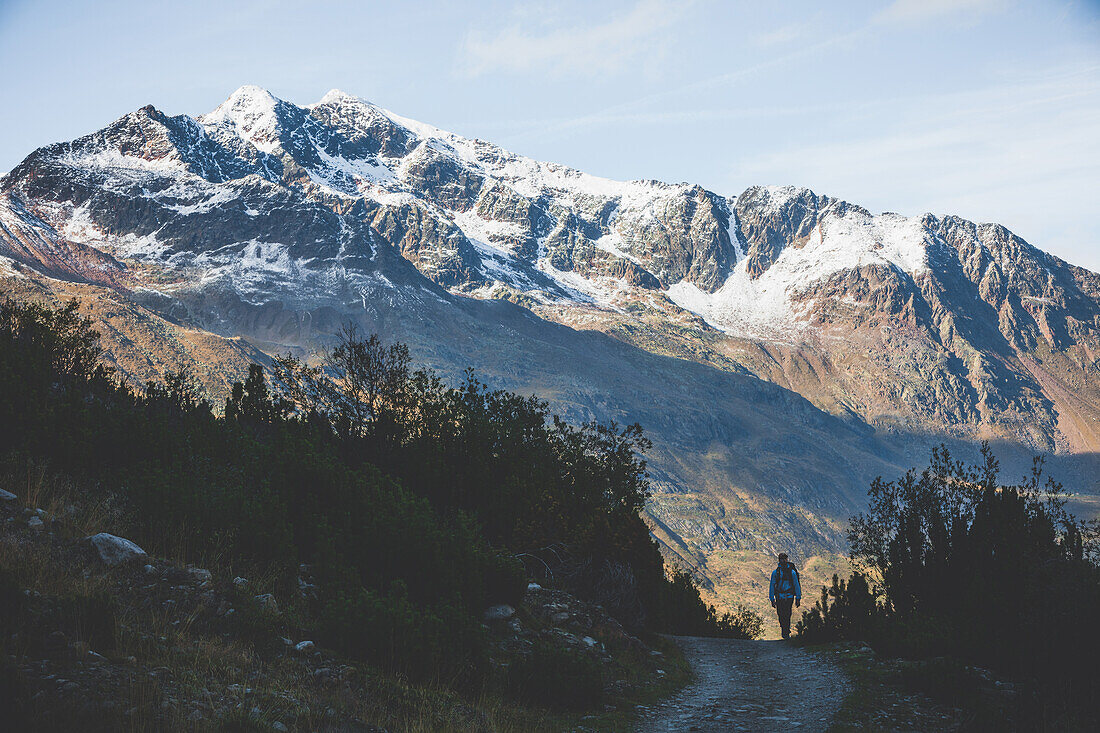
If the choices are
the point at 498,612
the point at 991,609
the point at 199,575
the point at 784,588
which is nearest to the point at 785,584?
the point at 784,588

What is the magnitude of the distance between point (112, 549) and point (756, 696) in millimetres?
11807

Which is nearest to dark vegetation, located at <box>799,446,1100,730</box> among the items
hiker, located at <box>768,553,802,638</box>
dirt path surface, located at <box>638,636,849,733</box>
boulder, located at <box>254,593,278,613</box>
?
dirt path surface, located at <box>638,636,849,733</box>

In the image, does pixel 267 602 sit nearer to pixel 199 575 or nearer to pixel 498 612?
pixel 199 575

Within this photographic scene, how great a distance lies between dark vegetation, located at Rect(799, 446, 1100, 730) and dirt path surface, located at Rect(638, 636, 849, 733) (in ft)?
6.13

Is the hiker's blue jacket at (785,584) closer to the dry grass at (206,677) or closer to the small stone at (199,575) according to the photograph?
the dry grass at (206,677)

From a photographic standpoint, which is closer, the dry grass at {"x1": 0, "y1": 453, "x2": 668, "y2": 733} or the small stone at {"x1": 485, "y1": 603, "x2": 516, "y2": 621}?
the dry grass at {"x1": 0, "y1": 453, "x2": 668, "y2": 733}

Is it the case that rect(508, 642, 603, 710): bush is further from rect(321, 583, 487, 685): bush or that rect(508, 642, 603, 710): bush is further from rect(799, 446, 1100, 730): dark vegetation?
rect(799, 446, 1100, 730): dark vegetation

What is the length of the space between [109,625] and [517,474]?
18.8 metres

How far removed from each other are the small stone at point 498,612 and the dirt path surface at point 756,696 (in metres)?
3.55

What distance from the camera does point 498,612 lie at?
618 inches

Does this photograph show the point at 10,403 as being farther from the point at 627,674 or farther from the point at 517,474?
the point at 517,474

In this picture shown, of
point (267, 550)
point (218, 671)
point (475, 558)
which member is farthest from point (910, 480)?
point (218, 671)

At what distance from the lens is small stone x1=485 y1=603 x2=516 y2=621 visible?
50.9 ft

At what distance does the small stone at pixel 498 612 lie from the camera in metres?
15.5
